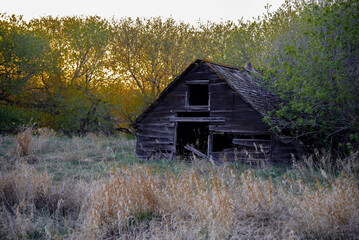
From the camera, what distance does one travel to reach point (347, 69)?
→ 337 inches

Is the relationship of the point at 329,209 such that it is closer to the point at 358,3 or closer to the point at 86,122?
the point at 358,3

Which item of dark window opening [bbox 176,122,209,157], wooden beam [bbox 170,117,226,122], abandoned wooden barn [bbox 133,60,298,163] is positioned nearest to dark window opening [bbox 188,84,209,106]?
abandoned wooden barn [bbox 133,60,298,163]

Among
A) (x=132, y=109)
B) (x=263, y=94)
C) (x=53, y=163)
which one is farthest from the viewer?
(x=132, y=109)

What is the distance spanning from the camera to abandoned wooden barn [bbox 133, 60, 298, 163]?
39.5ft

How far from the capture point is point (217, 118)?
1307 centimetres

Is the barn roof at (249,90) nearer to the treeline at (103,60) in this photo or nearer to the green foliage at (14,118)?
the treeline at (103,60)

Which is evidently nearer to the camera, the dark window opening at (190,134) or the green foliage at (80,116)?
the dark window opening at (190,134)

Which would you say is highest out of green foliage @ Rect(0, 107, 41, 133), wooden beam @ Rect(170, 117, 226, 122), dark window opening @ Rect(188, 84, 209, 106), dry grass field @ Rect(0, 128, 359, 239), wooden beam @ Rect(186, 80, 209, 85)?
wooden beam @ Rect(186, 80, 209, 85)

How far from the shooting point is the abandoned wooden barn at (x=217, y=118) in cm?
1203

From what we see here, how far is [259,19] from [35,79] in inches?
664

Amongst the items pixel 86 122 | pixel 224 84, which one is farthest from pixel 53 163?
pixel 86 122

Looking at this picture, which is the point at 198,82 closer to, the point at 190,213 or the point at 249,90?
the point at 249,90

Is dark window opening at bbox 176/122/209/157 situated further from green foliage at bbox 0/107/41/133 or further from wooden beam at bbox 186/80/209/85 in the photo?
green foliage at bbox 0/107/41/133

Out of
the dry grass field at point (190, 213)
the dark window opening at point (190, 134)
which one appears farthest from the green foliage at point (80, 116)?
the dry grass field at point (190, 213)
